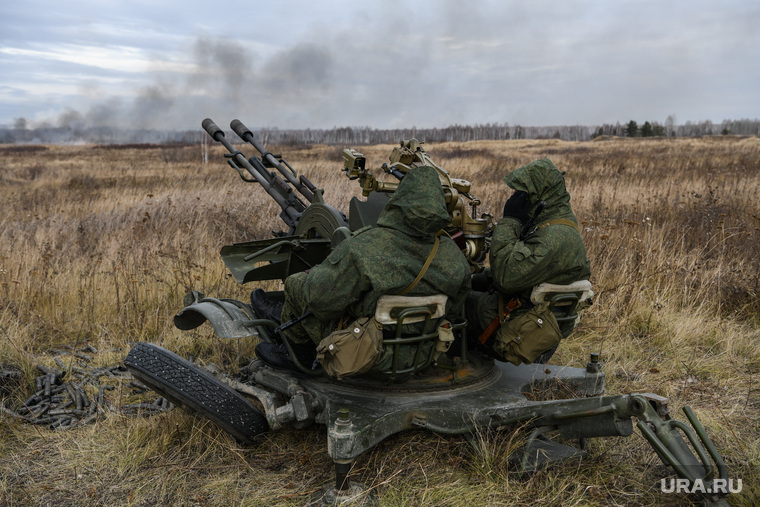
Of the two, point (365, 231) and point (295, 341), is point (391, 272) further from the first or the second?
point (295, 341)

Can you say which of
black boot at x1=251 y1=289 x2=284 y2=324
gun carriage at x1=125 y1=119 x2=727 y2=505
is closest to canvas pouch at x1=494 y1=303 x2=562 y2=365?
gun carriage at x1=125 y1=119 x2=727 y2=505

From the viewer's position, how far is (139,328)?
567cm

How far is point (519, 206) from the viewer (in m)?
3.61

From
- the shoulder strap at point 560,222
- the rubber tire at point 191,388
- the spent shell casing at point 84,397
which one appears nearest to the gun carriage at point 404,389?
the rubber tire at point 191,388

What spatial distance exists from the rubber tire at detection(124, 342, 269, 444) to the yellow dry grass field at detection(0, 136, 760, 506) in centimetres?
28

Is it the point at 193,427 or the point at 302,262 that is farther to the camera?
the point at 302,262

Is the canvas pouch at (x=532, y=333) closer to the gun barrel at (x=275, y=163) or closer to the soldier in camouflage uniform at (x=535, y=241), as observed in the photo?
the soldier in camouflage uniform at (x=535, y=241)

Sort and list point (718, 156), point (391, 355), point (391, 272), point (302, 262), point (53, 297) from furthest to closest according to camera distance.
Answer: point (718, 156) → point (53, 297) → point (302, 262) → point (391, 355) → point (391, 272)

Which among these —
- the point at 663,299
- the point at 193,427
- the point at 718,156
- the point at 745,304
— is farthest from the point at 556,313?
the point at 718,156

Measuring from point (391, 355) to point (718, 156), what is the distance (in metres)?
21.8

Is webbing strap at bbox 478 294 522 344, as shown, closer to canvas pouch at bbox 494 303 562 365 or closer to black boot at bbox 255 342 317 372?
canvas pouch at bbox 494 303 562 365

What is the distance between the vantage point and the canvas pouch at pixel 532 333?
3436 mm

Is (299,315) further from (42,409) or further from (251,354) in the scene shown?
(42,409)

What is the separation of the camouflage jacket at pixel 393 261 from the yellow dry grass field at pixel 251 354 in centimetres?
94
